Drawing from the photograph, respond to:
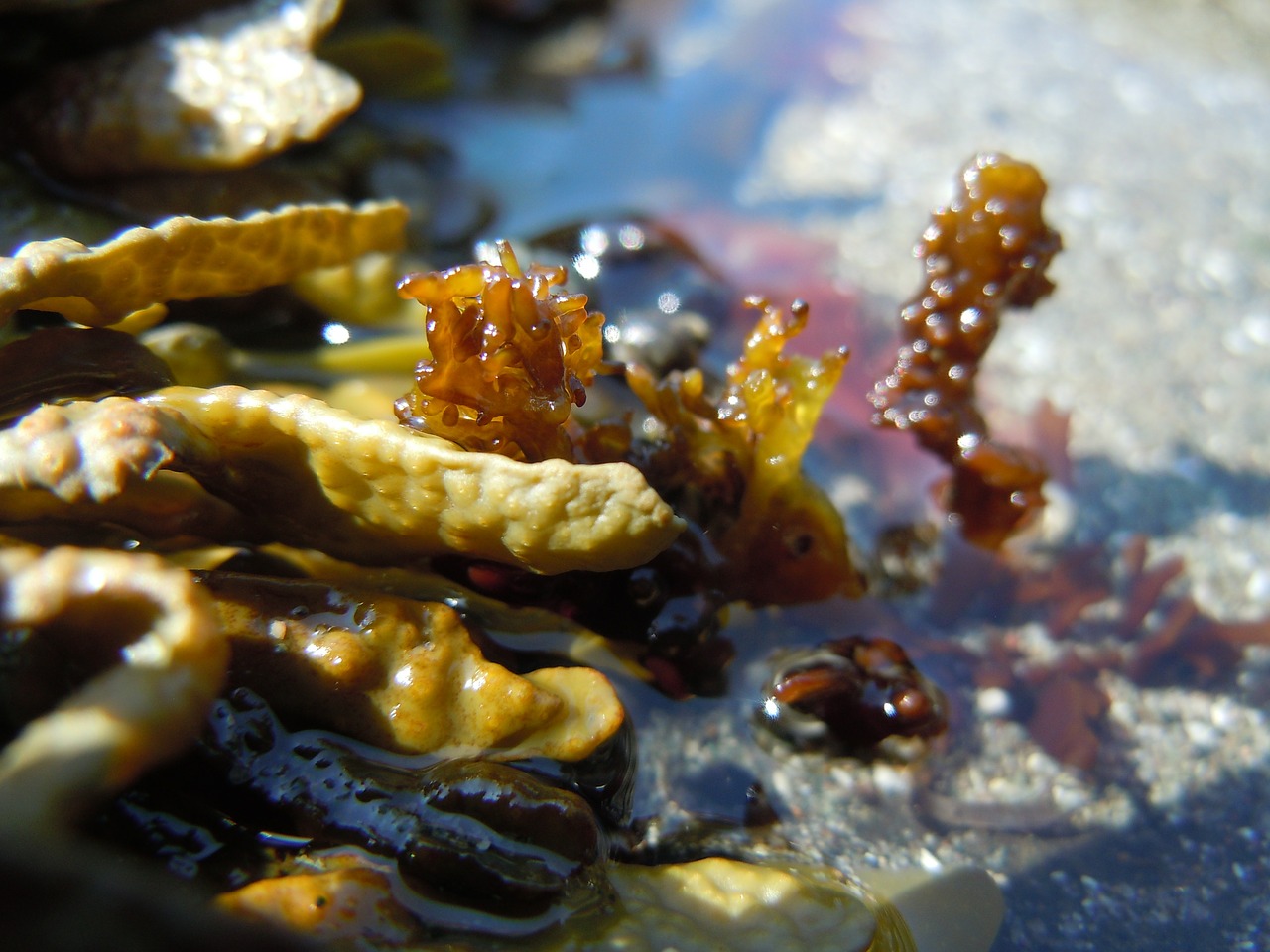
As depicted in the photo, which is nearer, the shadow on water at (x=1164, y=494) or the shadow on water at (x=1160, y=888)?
the shadow on water at (x=1160, y=888)

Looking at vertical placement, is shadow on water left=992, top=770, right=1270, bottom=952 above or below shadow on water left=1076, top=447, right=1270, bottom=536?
below

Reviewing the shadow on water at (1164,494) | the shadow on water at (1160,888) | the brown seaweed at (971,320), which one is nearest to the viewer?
the shadow on water at (1160,888)

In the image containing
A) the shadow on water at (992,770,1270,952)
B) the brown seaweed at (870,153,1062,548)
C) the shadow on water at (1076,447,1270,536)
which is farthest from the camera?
the shadow on water at (1076,447,1270,536)

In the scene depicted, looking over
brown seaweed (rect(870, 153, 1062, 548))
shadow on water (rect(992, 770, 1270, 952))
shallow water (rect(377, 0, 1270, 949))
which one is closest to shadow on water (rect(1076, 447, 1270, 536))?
shallow water (rect(377, 0, 1270, 949))

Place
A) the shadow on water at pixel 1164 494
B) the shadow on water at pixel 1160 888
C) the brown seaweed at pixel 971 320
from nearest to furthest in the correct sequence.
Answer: the shadow on water at pixel 1160 888 < the brown seaweed at pixel 971 320 < the shadow on water at pixel 1164 494

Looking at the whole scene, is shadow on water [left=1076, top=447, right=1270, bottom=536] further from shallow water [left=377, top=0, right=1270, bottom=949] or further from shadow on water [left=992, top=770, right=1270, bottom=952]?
shadow on water [left=992, top=770, right=1270, bottom=952]

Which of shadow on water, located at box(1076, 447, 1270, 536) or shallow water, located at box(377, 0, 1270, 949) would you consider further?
shadow on water, located at box(1076, 447, 1270, 536)

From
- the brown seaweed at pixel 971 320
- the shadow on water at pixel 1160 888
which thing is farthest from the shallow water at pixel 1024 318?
the brown seaweed at pixel 971 320

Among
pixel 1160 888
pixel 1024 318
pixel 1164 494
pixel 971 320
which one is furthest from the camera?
pixel 1024 318

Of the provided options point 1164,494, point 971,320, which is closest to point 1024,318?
point 1164,494

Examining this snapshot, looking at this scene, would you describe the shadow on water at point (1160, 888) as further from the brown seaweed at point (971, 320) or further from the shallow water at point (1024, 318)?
the brown seaweed at point (971, 320)

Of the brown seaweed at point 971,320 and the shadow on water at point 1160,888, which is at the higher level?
the brown seaweed at point 971,320

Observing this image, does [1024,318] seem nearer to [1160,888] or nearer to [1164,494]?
[1164,494]
